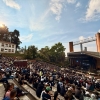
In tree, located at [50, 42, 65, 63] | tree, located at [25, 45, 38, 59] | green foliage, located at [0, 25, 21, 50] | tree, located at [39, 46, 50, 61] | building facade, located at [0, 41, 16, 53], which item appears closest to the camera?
tree, located at [25, 45, 38, 59]

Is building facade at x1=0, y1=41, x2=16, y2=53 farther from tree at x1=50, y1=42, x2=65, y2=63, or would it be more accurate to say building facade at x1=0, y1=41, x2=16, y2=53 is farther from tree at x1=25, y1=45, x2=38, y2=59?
tree at x1=50, y1=42, x2=65, y2=63

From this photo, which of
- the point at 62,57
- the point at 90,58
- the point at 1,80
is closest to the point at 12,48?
the point at 62,57

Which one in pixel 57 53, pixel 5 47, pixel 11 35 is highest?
pixel 11 35

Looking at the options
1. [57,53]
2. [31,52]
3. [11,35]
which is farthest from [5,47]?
[57,53]

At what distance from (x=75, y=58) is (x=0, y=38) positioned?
47047 mm

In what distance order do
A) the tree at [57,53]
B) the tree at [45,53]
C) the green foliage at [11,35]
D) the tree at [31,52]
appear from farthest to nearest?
the green foliage at [11,35] → the tree at [57,53] → the tree at [45,53] → the tree at [31,52]

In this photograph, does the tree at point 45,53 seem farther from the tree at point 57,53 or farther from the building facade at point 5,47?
the building facade at point 5,47

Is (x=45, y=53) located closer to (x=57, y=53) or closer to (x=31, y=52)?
(x=57, y=53)

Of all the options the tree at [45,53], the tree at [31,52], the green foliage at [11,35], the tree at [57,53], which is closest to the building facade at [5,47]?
the green foliage at [11,35]

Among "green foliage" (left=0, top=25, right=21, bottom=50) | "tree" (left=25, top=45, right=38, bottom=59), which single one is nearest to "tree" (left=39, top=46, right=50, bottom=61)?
"tree" (left=25, top=45, right=38, bottom=59)

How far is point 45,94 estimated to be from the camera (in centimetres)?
693

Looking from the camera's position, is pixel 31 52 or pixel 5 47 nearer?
pixel 31 52

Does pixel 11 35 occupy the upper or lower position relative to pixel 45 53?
upper

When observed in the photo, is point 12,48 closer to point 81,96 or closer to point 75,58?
point 75,58
